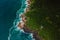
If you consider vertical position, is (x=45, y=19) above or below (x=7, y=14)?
below

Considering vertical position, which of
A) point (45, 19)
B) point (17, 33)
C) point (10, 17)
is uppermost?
point (10, 17)

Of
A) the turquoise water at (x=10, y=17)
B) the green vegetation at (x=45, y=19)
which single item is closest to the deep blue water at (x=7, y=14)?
the turquoise water at (x=10, y=17)

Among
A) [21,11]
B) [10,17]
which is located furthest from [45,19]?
[10,17]

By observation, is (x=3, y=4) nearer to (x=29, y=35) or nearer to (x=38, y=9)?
(x=38, y=9)

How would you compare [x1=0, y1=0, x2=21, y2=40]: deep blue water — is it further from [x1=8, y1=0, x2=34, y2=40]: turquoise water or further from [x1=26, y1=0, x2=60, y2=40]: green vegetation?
[x1=26, y1=0, x2=60, y2=40]: green vegetation

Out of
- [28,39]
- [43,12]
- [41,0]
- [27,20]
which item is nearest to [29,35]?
[28,39]

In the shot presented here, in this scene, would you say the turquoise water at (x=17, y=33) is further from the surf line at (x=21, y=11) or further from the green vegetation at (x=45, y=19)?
the green vegetation at (x=45, y=19)

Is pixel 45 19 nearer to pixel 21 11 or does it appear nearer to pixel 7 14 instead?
pixel 21 11
